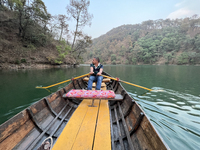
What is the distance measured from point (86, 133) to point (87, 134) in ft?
0.11

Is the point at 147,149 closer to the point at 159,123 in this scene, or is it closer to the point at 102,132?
the point at 102,132

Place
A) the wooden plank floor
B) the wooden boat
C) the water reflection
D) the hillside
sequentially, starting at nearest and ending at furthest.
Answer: the wooden boat < the wooden plank floor < the water reflection < the hillside

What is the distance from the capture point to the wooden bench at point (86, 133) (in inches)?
59.6

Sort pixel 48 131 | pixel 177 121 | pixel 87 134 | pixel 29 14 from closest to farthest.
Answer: pixel 87 134, pixel 48 131, pixel 177 121, pixel 29 14

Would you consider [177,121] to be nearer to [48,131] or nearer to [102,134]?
[102,134]

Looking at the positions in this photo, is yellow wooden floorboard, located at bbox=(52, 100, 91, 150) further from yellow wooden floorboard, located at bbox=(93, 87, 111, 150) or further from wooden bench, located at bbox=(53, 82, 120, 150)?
yellow wooden floorboard, located at bbox=(93, 87, 111, 150)

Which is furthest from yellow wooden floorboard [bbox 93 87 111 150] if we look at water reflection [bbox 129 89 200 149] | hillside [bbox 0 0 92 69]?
hillside [bbox 0 0 92 69]

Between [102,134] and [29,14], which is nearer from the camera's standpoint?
[102,134]

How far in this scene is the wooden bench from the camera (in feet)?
4.97

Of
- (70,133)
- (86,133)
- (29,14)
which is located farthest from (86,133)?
(29,14)

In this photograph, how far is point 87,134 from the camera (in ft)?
5.73

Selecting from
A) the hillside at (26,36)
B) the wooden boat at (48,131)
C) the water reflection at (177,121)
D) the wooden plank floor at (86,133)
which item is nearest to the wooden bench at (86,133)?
the wooden plank floor at (86,133)

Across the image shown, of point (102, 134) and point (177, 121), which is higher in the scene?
point (102, 134)

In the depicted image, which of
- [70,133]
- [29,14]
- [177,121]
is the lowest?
[177,121]
